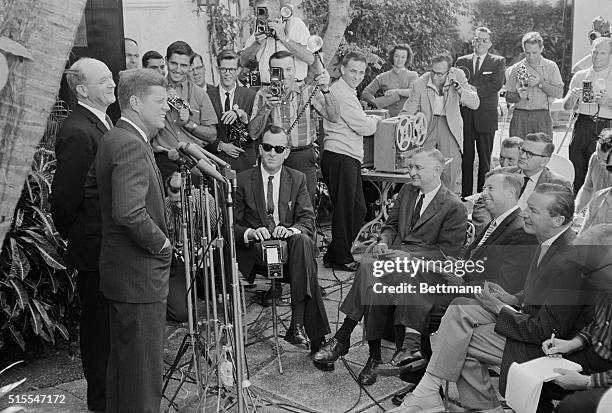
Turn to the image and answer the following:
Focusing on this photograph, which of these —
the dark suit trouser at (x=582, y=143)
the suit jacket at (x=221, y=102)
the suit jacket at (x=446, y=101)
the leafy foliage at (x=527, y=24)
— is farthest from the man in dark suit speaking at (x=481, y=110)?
the suit jacket at (x=221, y=102)

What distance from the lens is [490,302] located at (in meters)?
3.52

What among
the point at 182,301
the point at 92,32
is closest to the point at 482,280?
the point at 182,301

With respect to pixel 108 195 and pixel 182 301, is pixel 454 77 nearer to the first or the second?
Answer: pixel 182 301

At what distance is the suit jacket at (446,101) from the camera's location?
6.75 m

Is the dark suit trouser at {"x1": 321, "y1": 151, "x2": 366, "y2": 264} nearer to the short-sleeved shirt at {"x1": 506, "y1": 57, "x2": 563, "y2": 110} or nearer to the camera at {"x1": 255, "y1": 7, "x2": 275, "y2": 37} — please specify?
the camera at {"x1": 255, "y1": 7, "x2": 275, "y2": 37}

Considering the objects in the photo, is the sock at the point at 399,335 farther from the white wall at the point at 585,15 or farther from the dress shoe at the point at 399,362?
the white wall at the point at 585,15

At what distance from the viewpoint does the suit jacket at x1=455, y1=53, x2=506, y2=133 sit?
7.35m

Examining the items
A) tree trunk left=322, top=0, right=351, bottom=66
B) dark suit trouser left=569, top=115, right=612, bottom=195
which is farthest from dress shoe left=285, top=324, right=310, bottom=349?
tree trunk left=322, top=0, right=351, bottom=66

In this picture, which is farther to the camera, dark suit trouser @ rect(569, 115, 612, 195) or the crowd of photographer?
dark suit trouser @ rect(569, 115, 612, 195)

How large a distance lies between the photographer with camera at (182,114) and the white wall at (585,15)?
126 inches

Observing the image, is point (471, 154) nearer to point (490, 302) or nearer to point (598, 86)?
point (598, 86)

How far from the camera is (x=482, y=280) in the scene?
3.82 meters

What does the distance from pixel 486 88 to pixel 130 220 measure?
16.9 ft

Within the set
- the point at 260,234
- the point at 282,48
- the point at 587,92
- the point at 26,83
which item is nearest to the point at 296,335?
the point at 260,234
